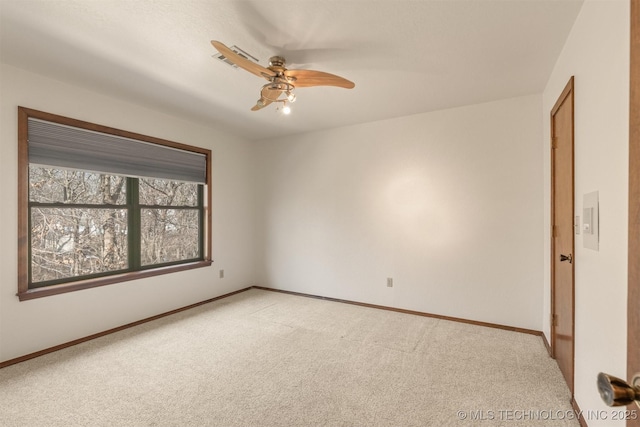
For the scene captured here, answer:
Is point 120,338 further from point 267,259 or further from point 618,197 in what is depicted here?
point 618,197

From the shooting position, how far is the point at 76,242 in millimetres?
3051

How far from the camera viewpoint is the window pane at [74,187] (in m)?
2.79

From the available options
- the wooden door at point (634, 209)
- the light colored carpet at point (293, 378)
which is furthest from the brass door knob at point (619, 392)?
the light colored carpet at point (293, 378)

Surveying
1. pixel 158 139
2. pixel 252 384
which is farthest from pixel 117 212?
pixel 252 384

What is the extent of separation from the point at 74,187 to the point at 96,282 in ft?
3.24

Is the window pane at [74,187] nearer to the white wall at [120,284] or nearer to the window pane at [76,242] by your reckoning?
the window pane at [76,242]

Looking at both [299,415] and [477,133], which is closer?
[299,415]

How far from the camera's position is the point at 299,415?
74.5 inches

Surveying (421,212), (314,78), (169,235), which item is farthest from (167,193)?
(421,212)

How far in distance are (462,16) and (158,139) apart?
3337mm

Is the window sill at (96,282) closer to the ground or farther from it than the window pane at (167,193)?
closer to the ground

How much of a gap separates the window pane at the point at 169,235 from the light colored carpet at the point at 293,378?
879 millimetres

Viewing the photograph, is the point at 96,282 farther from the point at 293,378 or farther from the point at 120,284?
the point at 293,378

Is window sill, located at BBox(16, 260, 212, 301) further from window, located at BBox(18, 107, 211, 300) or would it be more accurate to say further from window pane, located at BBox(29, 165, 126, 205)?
window pane, located at BBox(29, 165, 126, 205)
